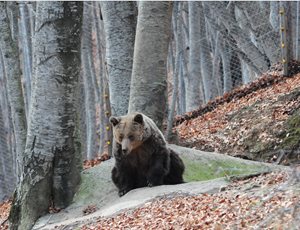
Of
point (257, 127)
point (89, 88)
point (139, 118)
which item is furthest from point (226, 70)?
point (139, 118)

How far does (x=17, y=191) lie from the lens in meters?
9.28

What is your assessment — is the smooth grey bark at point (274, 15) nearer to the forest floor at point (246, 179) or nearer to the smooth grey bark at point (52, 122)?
the forest floor at point (246, 179)

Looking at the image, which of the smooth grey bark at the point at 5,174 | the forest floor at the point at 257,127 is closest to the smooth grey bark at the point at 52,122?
the forest floor at the point at 257,127

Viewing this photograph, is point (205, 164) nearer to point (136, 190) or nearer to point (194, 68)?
point (136, 190)

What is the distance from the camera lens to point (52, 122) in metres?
9.16

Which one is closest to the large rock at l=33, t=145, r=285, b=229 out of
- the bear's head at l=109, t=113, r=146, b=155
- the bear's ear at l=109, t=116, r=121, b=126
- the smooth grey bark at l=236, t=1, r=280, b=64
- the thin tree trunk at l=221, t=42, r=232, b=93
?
the bear's head at l=109, t=113, r=146, b=155

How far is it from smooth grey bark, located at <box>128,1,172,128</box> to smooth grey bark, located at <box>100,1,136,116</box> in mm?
1068

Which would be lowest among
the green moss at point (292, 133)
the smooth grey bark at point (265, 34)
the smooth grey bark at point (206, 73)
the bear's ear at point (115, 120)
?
the smooth grey bark at point (206, 73)

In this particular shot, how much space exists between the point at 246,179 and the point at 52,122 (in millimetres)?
3042

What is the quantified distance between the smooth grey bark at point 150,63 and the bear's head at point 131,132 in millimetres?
1440

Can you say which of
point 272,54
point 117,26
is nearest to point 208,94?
point 272,54

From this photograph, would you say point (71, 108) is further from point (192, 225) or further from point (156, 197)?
point (192, 225)

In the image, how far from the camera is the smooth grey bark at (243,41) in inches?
643

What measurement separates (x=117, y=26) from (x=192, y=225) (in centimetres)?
614
